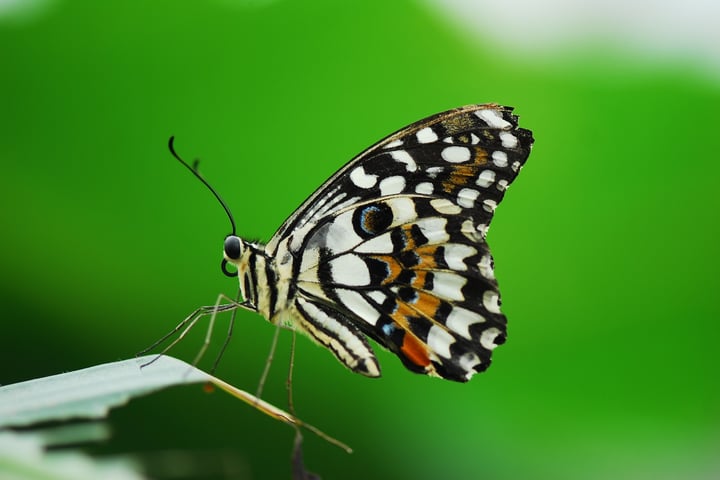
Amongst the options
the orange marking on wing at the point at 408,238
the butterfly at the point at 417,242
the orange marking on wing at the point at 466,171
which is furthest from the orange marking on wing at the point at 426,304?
the orange marking on wing at the point at 466,171

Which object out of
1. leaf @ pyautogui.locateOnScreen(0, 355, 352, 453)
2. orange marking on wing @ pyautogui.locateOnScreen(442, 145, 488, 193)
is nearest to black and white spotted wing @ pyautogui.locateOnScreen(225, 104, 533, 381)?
orange marking on wing @ pyautogui.locateOnScreen(442, 145, 488, 193)

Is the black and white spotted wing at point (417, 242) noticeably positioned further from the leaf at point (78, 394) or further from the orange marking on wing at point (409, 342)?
the leaf at point (78, 394)

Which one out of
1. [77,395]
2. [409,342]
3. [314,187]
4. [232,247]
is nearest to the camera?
[77,395]

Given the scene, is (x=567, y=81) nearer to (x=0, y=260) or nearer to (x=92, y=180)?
(x=92, y=180)

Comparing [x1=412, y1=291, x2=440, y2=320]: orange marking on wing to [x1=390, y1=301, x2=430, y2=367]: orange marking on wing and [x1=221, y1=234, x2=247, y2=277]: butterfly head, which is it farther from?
[x1=221, y1=234, x2=247, y2=277]: butterfly head

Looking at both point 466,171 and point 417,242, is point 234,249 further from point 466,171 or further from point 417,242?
point 466,171

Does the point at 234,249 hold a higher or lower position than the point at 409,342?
higher

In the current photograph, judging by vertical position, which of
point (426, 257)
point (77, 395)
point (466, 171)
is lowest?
point (77, 395)

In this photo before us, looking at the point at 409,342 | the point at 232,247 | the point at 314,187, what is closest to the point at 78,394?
the point at 232,247
